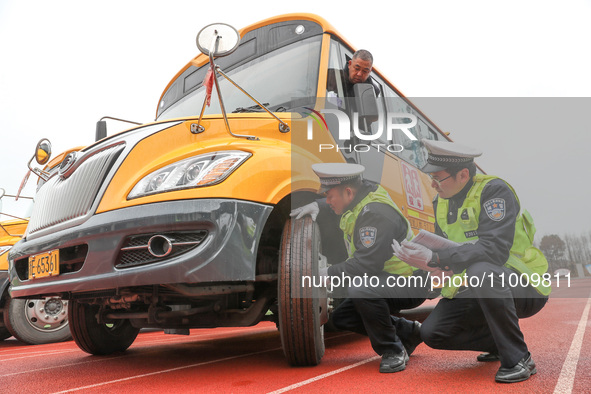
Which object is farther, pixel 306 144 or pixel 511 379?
pixel 306 144

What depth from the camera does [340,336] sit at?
5262mm

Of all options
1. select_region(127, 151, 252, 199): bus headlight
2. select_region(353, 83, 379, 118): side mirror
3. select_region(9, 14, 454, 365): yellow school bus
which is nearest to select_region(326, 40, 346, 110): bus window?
select_region(9, 14, 454, 365): yellow school bus

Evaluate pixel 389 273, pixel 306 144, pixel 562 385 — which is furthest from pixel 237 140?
pixel 562 385

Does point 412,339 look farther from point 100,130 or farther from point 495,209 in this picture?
point 100,130

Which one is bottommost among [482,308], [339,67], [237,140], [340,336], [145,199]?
[340,336]

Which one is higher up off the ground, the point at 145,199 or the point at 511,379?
the point at 145,199

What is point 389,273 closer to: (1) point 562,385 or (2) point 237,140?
(1) point 562,385

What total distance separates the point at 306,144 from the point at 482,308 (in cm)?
160

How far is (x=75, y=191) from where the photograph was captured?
310 centimetres

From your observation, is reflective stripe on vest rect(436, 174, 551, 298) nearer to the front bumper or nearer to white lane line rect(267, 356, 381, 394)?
white lane line rect(267, 356, 381, 394)

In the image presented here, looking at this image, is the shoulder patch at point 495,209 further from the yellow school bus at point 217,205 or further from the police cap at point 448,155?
the yellow school bus at point 217,205

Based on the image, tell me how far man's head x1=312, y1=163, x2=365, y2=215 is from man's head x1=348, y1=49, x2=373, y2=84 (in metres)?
1.02

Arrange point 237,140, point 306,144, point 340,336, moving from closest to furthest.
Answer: point 237,140
point 306,144
point 340,336

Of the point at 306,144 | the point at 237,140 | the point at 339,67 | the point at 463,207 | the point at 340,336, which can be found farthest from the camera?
the point at 340,336
